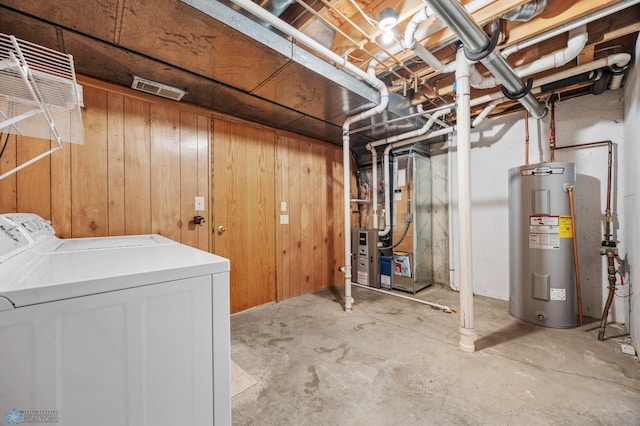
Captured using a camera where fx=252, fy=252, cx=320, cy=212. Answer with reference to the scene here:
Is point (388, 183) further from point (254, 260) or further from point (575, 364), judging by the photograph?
point (575, 364)

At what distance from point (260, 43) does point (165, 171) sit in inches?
51.5

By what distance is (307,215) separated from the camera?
3158 mm

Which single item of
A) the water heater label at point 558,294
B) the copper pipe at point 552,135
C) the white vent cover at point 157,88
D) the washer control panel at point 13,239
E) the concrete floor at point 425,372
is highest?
the white vent cover at point 157,88

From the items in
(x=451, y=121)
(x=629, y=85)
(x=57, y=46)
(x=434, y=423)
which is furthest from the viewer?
(x=451, y=121)

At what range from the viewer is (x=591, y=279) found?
2.36m

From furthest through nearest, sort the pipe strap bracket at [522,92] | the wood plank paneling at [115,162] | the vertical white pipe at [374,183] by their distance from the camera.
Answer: the vertical white pipe at [374,183], the pipe strap bracket at [522,92], the wood plank paneling at [115,162]

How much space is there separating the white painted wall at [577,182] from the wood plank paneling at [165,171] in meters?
3.12

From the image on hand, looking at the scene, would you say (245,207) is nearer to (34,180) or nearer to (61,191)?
(61,191)

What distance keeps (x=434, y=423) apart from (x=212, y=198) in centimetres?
224

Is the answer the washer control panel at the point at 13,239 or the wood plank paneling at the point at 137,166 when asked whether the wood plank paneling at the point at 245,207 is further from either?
the washer control panel at the point at 13,239

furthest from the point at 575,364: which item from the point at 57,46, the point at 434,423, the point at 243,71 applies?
the point at 57,46

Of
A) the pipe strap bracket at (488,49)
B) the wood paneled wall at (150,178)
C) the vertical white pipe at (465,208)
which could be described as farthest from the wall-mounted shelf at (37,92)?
the vertical white pipe at (465,208)

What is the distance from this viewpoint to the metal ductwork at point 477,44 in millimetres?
1237

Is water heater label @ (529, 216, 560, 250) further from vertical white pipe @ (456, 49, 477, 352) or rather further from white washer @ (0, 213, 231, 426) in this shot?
white washer @ (0, 213, 231, 426)
